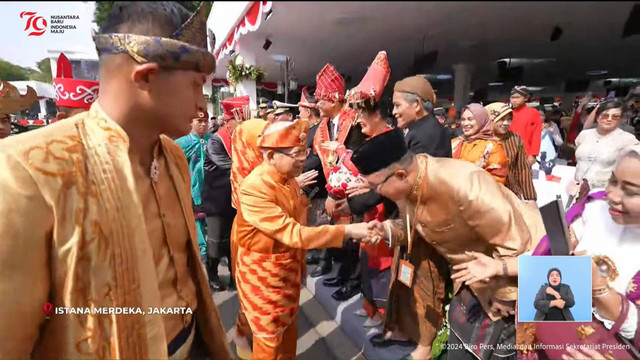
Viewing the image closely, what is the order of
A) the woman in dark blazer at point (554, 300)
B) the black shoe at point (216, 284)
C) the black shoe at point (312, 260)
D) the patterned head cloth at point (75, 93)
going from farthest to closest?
the black shoe at point (312, 260) → the black shoe at point (216, 284) → the patterned head cloth at point (75, 93) → the woman in dark blazer at point (554, 300)

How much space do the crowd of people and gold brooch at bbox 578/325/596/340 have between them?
66 millimetres

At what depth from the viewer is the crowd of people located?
2.80 ft

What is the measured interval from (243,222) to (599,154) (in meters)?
3.54

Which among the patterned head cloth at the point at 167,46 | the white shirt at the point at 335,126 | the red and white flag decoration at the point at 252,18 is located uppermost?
the red and white flag decoration at the point at 252,18

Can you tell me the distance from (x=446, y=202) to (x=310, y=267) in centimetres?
346

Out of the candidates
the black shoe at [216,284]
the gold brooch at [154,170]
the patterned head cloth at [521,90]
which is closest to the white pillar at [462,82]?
the patterned head cloth at [521,90]

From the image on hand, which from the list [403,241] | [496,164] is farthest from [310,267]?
[403,241]

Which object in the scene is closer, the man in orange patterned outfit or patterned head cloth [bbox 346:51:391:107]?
patterned head cloth [bbox 346:51:391:107]

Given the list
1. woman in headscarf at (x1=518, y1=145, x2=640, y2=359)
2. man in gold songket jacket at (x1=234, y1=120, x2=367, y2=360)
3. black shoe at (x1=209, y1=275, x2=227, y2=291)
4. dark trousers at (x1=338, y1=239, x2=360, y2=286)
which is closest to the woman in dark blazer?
woman in headscarf at (x1=518, y1=145, x2=640, y2=359)

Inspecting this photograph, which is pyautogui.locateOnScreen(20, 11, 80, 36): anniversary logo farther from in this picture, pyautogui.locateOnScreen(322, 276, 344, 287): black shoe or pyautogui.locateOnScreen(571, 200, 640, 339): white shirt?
pyautogui.locateOnScreen(322, 276, 344, 287): black shoe

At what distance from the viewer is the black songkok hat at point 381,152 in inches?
58.8

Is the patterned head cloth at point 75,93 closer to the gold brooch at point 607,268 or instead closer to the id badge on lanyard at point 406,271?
the id badge on lanyard at point 406,271

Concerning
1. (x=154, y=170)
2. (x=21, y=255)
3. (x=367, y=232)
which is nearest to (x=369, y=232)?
(x=367, y=232)

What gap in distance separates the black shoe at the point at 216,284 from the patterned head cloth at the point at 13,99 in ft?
8.81
